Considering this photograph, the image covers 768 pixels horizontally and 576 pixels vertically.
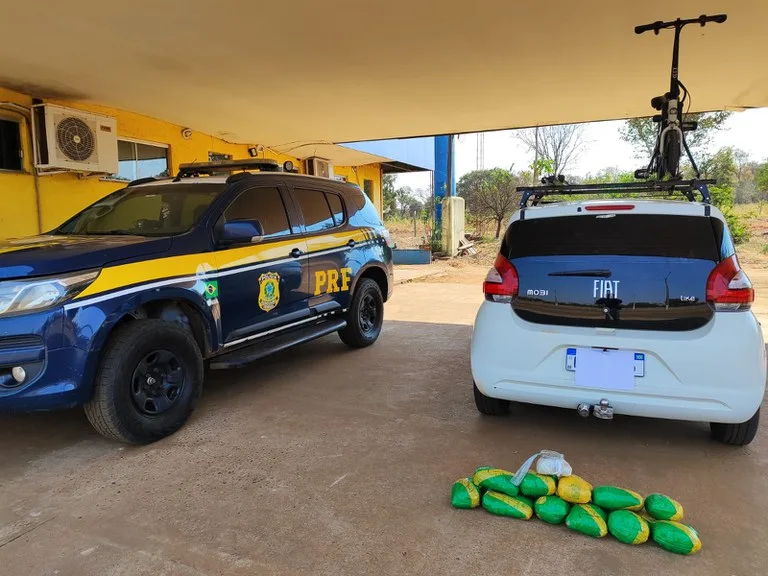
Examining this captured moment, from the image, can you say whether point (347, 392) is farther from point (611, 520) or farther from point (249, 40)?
point (249, 40)

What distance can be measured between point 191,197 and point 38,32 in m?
2.18

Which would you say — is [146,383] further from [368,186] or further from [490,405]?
[368,186]

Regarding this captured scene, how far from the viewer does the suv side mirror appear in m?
3.98

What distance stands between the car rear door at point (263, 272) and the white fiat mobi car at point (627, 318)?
1.88 m

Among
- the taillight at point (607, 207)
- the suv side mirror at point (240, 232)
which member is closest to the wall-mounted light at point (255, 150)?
the suv side mirror at point (240, 232)

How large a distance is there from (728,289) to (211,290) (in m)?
3.28

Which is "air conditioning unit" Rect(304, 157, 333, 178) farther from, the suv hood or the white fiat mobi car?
the white fiat mobi car

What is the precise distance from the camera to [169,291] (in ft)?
11.7

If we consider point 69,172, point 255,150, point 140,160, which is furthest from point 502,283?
point 255,150

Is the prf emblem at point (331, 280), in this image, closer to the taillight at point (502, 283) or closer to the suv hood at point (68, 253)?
the suv hood at point (68, 253)

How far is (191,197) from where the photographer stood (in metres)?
4.38

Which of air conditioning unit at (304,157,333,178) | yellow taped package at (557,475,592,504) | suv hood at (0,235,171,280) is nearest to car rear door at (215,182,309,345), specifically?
suv hood at (0,235,171,280)

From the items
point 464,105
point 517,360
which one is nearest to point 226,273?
point 517,360

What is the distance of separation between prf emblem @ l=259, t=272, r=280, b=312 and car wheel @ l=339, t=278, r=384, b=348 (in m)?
1.38
